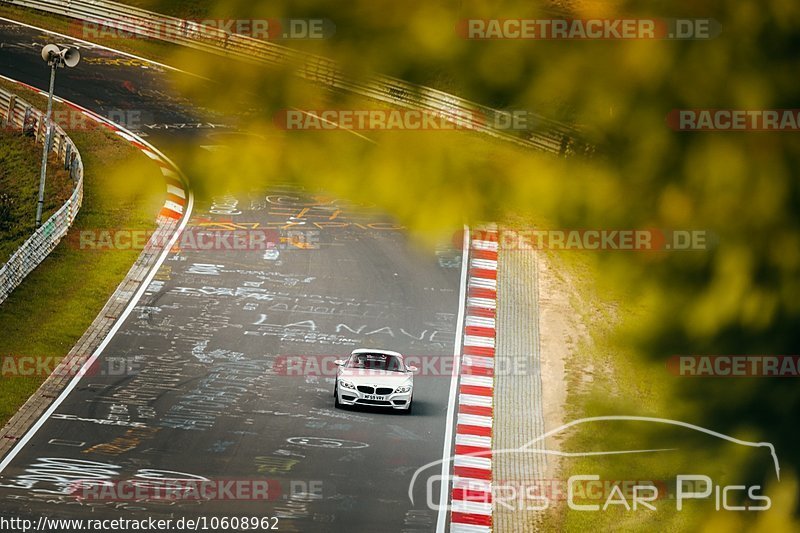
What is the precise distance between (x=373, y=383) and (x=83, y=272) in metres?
10.8

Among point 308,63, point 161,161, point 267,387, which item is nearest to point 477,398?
point 267,387

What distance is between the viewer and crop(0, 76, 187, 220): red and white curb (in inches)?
1393

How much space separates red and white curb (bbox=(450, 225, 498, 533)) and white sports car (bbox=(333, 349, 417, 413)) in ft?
4.60

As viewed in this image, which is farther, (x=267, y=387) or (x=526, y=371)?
(x=526, y=371)

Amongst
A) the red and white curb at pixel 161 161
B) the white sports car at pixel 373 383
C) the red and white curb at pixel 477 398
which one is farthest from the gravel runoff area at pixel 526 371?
the red and white curb at pixel 161 161

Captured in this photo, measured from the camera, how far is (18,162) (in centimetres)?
4003

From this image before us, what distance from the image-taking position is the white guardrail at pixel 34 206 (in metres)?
29.0

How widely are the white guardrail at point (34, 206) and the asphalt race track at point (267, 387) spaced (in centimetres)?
326

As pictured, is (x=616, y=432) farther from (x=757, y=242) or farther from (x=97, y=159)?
(x=97, y=159)

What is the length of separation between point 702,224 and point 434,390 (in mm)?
16872

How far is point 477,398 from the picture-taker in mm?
25656

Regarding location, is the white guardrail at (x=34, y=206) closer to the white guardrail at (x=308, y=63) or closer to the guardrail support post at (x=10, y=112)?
the guardrail support post at (x=10, y=112)

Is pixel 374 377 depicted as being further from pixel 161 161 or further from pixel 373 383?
pixel 161 161

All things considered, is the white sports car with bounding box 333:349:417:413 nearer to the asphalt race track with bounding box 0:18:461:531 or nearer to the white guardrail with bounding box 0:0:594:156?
the asphalt race track with bounding box 0:18:461:531
